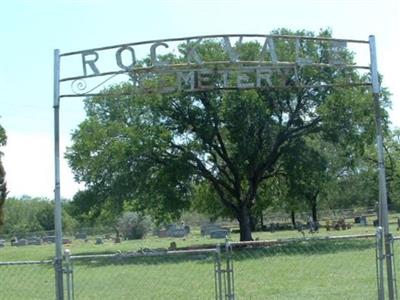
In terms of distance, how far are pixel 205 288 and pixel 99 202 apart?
62.0ft

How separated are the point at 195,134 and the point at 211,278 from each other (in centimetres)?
1565

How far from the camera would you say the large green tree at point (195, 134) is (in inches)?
1244

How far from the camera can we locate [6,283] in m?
19.6

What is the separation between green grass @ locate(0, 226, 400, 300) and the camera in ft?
47.6

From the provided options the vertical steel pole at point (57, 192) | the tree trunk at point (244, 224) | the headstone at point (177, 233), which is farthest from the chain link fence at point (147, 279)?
the headstone at point (177, 233)

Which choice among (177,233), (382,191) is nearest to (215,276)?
(382,191)

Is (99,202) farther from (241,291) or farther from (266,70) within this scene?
(266,70)

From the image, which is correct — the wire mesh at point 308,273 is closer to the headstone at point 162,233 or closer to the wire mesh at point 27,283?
the wire mesh at point 27,283

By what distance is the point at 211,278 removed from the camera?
741 inches

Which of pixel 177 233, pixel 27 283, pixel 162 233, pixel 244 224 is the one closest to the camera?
pixel 27 283

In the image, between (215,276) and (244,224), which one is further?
(244,224)

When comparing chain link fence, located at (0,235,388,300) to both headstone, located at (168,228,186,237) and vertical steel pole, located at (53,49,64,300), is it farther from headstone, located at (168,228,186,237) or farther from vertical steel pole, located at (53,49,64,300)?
headstone, located at (168,228,186,237)

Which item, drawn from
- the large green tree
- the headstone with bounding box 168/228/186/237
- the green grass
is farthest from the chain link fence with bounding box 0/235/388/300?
the headstone with bounding box 168/228/186/237

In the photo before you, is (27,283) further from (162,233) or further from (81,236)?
(81,236)
